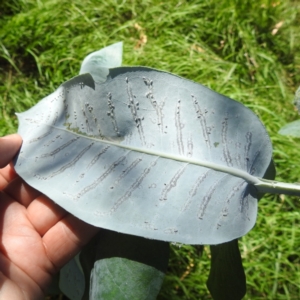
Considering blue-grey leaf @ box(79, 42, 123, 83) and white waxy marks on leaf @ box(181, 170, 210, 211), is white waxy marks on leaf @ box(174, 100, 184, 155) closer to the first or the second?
white waxy marks on leaf @ box(181, 170, 210, 211)

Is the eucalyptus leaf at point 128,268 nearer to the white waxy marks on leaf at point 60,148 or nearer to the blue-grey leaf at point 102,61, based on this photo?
the white waxy marks on leaf at point 60,148

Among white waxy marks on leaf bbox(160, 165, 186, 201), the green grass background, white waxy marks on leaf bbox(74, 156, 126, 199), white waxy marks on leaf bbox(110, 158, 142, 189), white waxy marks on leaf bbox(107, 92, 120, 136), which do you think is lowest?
the green grass background

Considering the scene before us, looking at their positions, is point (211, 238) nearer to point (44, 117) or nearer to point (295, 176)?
point (44, 117)

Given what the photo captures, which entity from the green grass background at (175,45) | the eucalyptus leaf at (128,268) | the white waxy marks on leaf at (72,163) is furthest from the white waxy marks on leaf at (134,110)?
the green grass background at (175,45)

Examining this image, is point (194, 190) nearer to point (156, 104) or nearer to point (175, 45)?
point (156, 104)

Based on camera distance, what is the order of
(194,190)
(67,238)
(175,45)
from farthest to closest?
(175,45)
(67,238)
(194,190)

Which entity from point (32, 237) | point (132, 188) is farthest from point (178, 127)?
point (32, 237)

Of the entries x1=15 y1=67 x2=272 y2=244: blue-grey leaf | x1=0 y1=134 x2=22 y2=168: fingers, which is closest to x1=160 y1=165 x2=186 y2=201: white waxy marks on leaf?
x1=15 y1=67 x2=272 y2=244: blue-grey leaf
